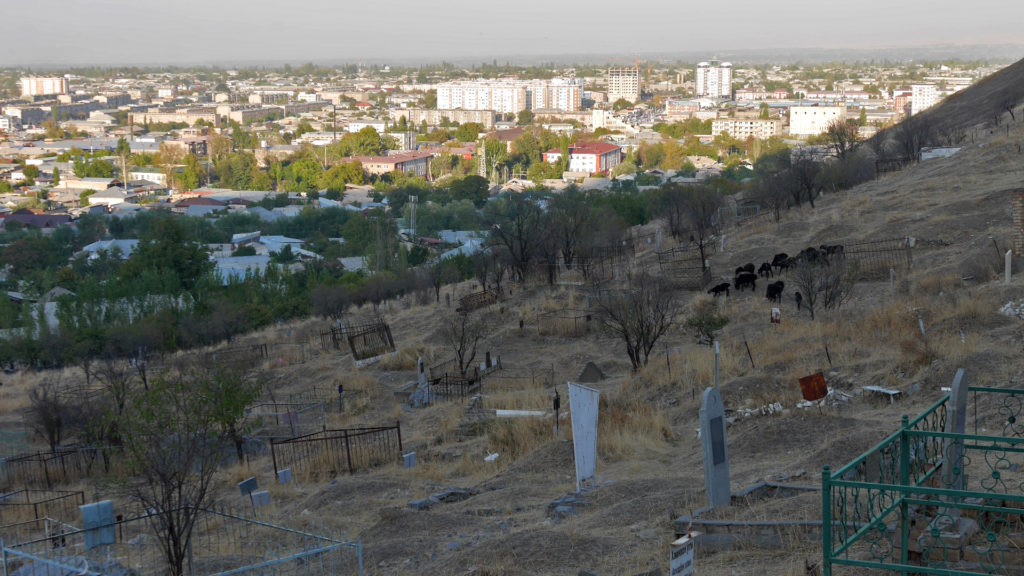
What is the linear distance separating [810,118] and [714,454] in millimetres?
107355

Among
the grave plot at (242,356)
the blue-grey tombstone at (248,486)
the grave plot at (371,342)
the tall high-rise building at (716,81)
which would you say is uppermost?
the tall high-rise building at (716,81)

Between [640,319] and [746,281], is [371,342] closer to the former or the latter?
[640,319]

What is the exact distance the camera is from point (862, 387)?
1013cm

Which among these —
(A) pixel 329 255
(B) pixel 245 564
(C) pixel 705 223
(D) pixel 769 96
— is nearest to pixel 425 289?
(C) pixel 705 223

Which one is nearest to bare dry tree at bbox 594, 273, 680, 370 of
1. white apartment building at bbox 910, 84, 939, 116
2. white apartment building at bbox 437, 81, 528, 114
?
white apartment building at bbox 910, 84, 939, 116

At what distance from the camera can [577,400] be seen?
8477mm

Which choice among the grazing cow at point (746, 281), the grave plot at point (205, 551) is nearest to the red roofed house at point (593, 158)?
the grazing cow at point (746, 281)

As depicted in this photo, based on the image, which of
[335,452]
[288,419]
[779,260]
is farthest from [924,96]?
[335,452]

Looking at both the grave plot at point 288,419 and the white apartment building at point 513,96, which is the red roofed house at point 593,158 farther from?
the white apartment building at point 513,96

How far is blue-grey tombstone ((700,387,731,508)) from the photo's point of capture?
6547mm

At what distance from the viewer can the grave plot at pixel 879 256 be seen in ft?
55.4

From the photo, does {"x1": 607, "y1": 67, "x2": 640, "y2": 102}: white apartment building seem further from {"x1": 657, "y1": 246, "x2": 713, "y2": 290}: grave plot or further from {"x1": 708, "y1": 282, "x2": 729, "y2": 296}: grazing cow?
{"x1": 708, "y1": 282, "x2": 729, "y2": 296}: grazing cow

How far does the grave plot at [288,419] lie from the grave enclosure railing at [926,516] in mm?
8576

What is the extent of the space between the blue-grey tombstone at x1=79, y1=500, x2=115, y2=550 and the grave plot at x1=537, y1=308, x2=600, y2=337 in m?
10.2
